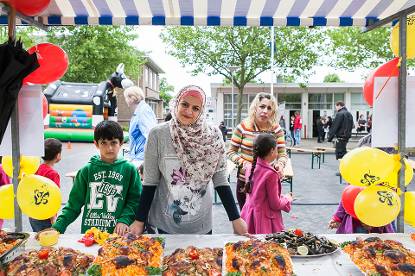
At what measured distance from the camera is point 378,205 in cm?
260

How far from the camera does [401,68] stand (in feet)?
9.07

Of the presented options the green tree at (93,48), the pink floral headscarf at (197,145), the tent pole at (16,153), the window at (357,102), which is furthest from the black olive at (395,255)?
the window at (357,102)

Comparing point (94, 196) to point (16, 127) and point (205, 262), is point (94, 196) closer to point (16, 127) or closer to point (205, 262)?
point (16, 127)

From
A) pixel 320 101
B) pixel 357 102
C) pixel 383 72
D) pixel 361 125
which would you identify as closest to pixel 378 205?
pixel 383 72

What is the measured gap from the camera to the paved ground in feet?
21.0

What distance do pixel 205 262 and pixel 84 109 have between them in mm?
18743

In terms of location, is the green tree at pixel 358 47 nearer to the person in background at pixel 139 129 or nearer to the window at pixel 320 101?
the window at pixel 320 101

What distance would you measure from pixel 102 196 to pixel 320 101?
29827 millimetres

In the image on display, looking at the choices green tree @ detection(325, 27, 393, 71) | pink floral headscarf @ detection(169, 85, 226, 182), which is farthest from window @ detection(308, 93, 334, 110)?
pink floral headscarf @ detection(169, 85, 226, 182)

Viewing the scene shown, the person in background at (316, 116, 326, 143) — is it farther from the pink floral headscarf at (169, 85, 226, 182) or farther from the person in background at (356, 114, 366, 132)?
the pink floral headscarf at (169, 85, 226, 182)

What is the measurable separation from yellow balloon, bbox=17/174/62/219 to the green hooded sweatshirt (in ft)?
0.49

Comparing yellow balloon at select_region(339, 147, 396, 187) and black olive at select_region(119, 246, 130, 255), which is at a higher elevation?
yellow balloon at select_region(339, 147, 396, 187)

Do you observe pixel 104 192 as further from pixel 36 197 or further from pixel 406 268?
pixel 406 268

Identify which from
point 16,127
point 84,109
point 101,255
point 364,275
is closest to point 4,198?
point 16,127
